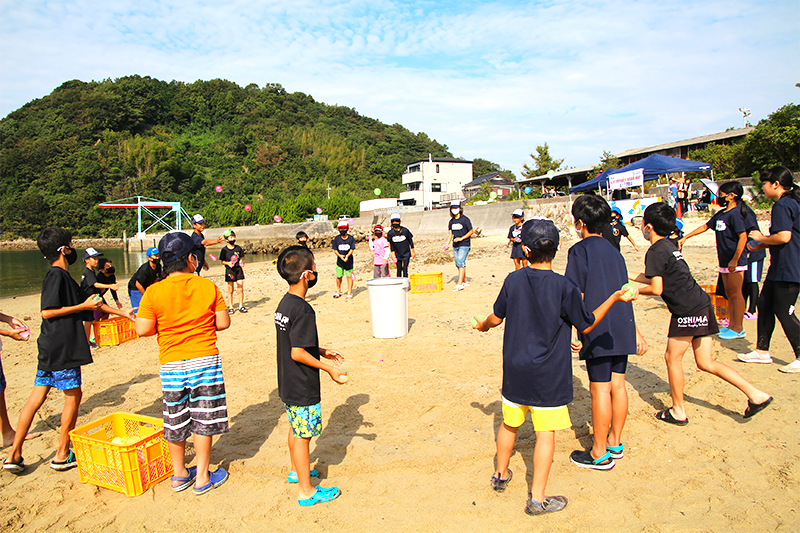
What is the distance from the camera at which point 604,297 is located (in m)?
3.28

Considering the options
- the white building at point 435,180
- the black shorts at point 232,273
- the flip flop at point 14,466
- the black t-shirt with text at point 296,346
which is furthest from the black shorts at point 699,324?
the white building at point 435,180

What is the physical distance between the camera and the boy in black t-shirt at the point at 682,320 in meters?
3.83

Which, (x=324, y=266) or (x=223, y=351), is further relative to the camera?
(x=324, y=266)

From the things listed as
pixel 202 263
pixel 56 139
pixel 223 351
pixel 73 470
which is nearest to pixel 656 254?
pixel 73 470

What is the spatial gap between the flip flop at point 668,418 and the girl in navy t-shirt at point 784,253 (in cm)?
199

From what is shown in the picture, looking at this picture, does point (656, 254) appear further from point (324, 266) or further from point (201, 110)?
point (201, 110)

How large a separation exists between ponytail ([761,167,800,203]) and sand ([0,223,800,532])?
2031mm

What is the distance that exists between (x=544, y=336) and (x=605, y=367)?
35.0 inches

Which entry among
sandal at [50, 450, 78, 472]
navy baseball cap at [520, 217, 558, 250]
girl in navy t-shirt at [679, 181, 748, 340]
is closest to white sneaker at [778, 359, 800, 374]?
girl in navy t-shirt at [679, 181, 748, 340]

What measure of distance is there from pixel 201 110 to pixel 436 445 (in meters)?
120

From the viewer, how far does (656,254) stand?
12.0 feet

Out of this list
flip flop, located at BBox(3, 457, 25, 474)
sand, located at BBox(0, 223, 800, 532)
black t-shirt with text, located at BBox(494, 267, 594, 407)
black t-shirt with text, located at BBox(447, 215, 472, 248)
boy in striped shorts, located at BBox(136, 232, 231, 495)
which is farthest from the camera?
black t-shirt with text, located at BBox(447, 215, 472, 248)

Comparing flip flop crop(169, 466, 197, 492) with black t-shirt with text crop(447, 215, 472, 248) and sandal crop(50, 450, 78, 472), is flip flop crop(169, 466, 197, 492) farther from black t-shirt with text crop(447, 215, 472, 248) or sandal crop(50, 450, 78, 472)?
black t-shirt with text crop(447, 215, 472, 248)

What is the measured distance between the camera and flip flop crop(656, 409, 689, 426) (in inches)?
159
